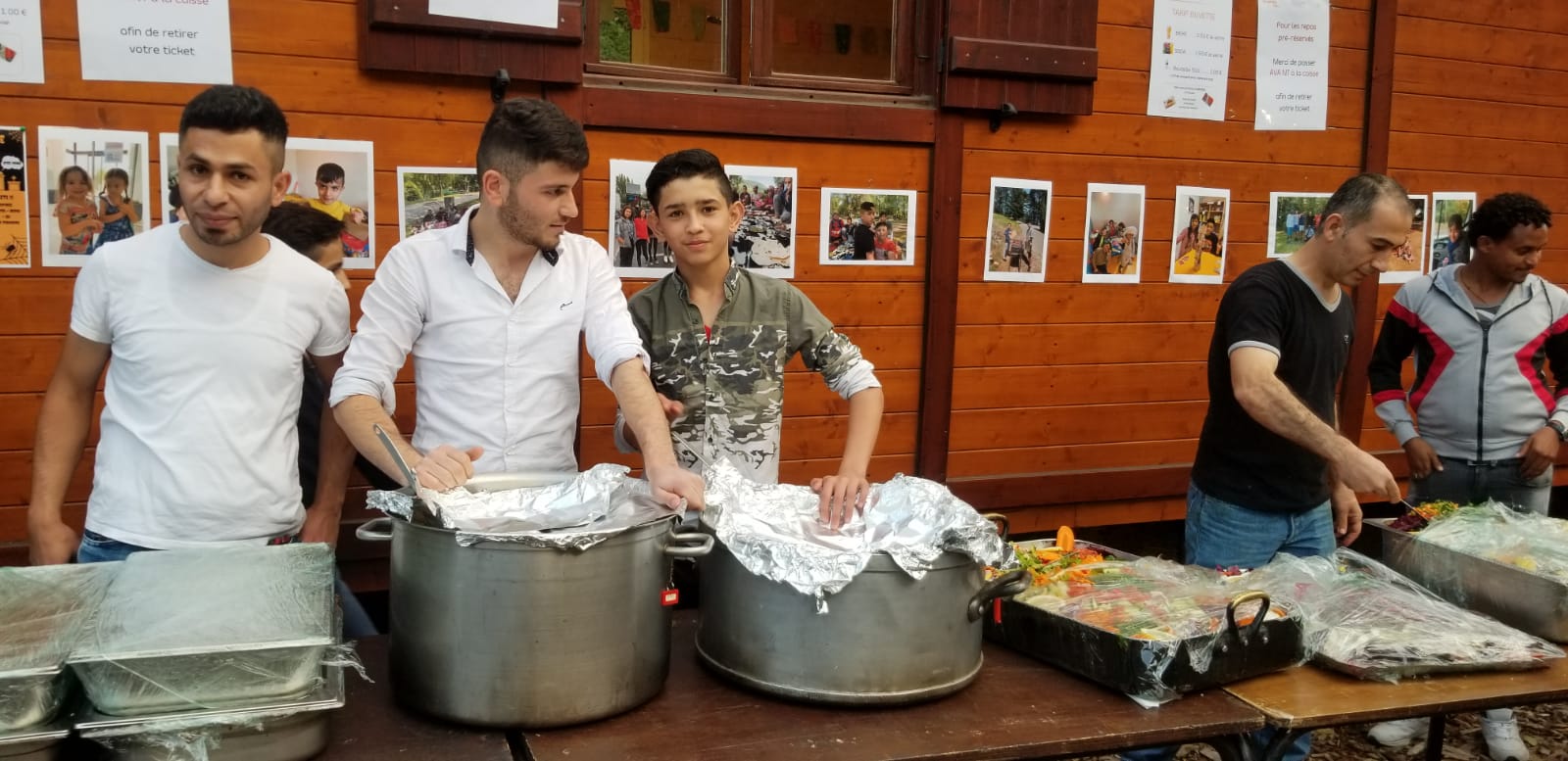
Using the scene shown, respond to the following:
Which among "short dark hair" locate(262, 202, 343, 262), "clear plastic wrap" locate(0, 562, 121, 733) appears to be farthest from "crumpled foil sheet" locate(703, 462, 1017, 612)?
"short dark hair" locate(262, 202, 343, 262)

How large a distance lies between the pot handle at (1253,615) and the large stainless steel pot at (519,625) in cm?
106

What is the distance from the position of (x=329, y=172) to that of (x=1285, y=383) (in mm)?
2753

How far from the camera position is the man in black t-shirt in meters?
2.97

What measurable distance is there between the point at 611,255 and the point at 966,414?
149 centimetres

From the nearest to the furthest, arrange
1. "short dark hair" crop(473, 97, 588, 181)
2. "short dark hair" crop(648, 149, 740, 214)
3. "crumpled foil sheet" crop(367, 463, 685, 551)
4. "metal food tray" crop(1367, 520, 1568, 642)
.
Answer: "crumpled foil sheet" crop(367, 463, 685, 551) < "short dark hair" crop(473, 97, 588, 181) < "metal food tray" crop(1367, 520, 1568, 642) < "short dark hair" crop(648, 149, 740, 214)

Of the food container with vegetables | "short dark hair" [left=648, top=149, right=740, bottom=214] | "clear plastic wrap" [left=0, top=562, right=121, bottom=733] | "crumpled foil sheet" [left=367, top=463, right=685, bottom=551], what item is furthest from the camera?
"short dark hair" [left=648, top=149, right=740, bottom=214]

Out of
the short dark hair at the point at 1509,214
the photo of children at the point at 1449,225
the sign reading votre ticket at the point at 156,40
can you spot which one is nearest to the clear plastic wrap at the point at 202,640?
the sign reading votre ticket at the point at 156,40

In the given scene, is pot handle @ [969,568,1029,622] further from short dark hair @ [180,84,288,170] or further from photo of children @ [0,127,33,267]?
photo of children @ [0,127,33,267]

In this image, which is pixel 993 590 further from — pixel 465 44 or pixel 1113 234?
pixel 1113 234

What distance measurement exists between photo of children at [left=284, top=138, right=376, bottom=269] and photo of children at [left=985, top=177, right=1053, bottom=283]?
2.16 meters

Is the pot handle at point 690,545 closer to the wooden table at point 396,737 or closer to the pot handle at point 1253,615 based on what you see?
the wooden table at point 396,737

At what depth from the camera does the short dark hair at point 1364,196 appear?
9.76 ft

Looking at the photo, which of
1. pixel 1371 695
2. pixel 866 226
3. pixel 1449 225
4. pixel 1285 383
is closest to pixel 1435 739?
pixel 1285 383

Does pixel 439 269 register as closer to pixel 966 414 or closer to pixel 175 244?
pixel 175 244
